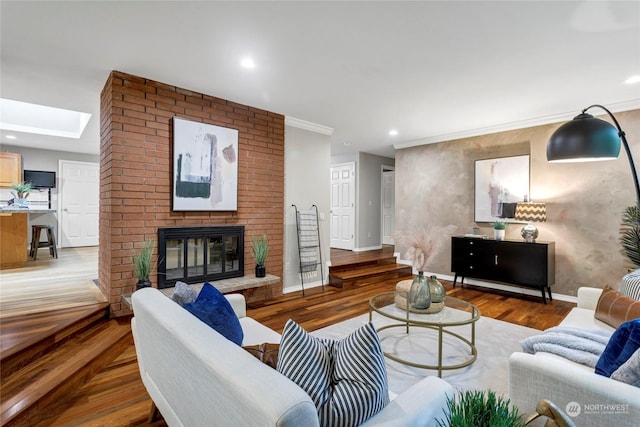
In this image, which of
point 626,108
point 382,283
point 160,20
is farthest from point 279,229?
point 626,108

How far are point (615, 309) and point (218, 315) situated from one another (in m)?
2.55

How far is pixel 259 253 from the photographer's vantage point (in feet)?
13.2

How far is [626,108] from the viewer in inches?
149

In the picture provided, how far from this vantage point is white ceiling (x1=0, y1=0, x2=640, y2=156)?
211 cm

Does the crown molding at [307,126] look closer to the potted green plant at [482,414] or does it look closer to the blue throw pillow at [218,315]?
the blue throw pillow at [218,315]

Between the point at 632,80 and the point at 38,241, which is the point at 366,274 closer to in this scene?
the point at 632,80

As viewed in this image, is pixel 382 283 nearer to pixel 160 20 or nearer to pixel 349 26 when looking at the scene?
pixel 349 26

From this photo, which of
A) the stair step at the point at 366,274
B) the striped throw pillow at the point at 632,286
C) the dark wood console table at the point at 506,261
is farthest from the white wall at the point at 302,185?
the striped throw pillow at the point at 632,286

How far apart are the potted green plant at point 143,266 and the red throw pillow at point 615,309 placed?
3.83 meters

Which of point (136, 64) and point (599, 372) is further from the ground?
point (136, 64)

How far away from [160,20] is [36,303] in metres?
3.10

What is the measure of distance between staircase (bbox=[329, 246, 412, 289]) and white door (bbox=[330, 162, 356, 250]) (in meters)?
0.82

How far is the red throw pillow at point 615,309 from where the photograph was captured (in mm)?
1878

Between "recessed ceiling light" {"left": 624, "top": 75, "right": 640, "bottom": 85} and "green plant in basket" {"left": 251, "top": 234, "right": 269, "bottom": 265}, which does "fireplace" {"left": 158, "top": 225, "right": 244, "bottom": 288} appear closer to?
"green plant in basket" {"left": 251, "top": 234, "right": 269, "bottom": 265}
